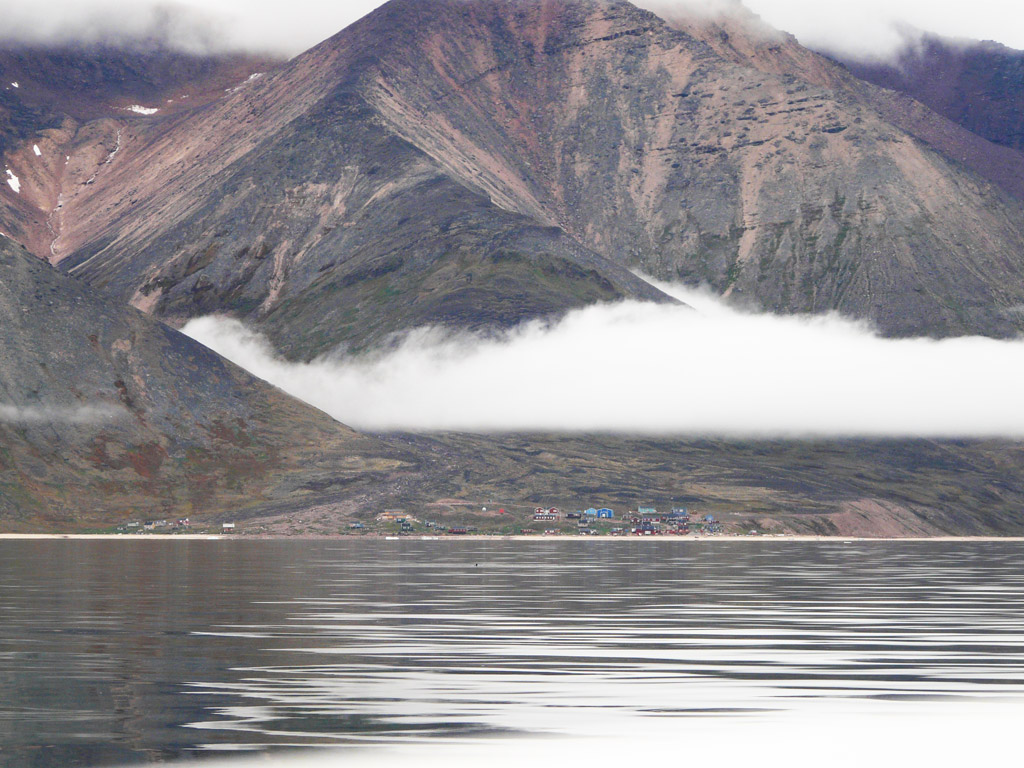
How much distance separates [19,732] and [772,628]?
3678 centimetres

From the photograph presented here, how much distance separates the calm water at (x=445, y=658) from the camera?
119ft

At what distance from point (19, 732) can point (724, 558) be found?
142 metres

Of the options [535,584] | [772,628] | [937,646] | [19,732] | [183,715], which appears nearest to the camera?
[19,732]

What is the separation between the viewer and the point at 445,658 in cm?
5125

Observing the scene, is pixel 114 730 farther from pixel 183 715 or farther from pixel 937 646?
pixel 937 646

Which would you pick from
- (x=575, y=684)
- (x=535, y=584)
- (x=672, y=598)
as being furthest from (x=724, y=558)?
(x=575, y=684)

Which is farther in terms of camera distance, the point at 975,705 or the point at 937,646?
the point at 937,646

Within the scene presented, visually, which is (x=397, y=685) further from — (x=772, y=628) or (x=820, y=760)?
(x=772, y=628)

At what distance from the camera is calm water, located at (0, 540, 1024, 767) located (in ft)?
119

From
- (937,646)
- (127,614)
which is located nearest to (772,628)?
(937,646)

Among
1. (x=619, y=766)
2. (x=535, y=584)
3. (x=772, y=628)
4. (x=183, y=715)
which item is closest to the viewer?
(x=619, y=766)

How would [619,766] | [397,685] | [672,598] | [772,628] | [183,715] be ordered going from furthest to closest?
[672,598], [772,628], [397,685], [183,715], [619,766]

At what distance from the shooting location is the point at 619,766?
3127 cm

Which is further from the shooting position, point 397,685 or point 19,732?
point 397,685
